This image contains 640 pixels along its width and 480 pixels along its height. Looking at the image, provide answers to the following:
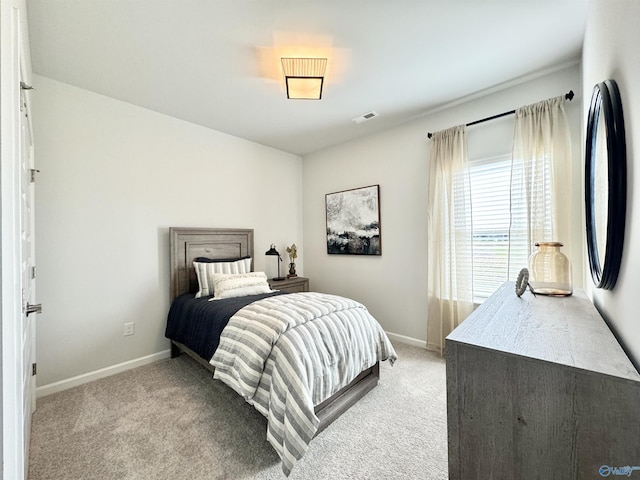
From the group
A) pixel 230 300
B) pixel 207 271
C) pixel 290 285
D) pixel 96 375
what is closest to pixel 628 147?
pixel 230 300

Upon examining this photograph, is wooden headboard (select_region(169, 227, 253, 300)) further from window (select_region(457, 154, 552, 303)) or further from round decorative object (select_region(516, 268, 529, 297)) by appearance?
round decorative object (select_region(516, 268, 529, 297))

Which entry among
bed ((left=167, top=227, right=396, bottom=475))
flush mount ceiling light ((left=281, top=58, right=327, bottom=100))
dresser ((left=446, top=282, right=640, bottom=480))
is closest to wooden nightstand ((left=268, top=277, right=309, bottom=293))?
bed ((left=167, top=227, right=396, bottom=475))

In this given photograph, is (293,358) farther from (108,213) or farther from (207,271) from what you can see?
(108,213)

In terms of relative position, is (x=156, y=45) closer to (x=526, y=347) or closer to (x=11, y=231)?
(x=11, y=231)

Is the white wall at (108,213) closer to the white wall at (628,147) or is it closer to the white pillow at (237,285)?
the white pillow at (237,285)

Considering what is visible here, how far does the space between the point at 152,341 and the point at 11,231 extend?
96.9 inches

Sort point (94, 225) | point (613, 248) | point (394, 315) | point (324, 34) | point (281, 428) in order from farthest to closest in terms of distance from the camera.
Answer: point (394, 315), point (94, 225), point (324, 34), point (281, 428), point (613, 248)

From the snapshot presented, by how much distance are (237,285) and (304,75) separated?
6.61 ft

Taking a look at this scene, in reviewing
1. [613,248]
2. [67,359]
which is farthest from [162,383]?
[613,248]

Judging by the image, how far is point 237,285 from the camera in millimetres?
2713

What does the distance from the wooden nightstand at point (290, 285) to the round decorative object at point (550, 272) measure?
2566 mm

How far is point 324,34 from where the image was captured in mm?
1802

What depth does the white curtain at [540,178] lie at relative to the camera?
7.01 feet

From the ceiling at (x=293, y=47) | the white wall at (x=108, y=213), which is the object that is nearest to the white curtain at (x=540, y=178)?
the ceiling at (x=293, y=47)
